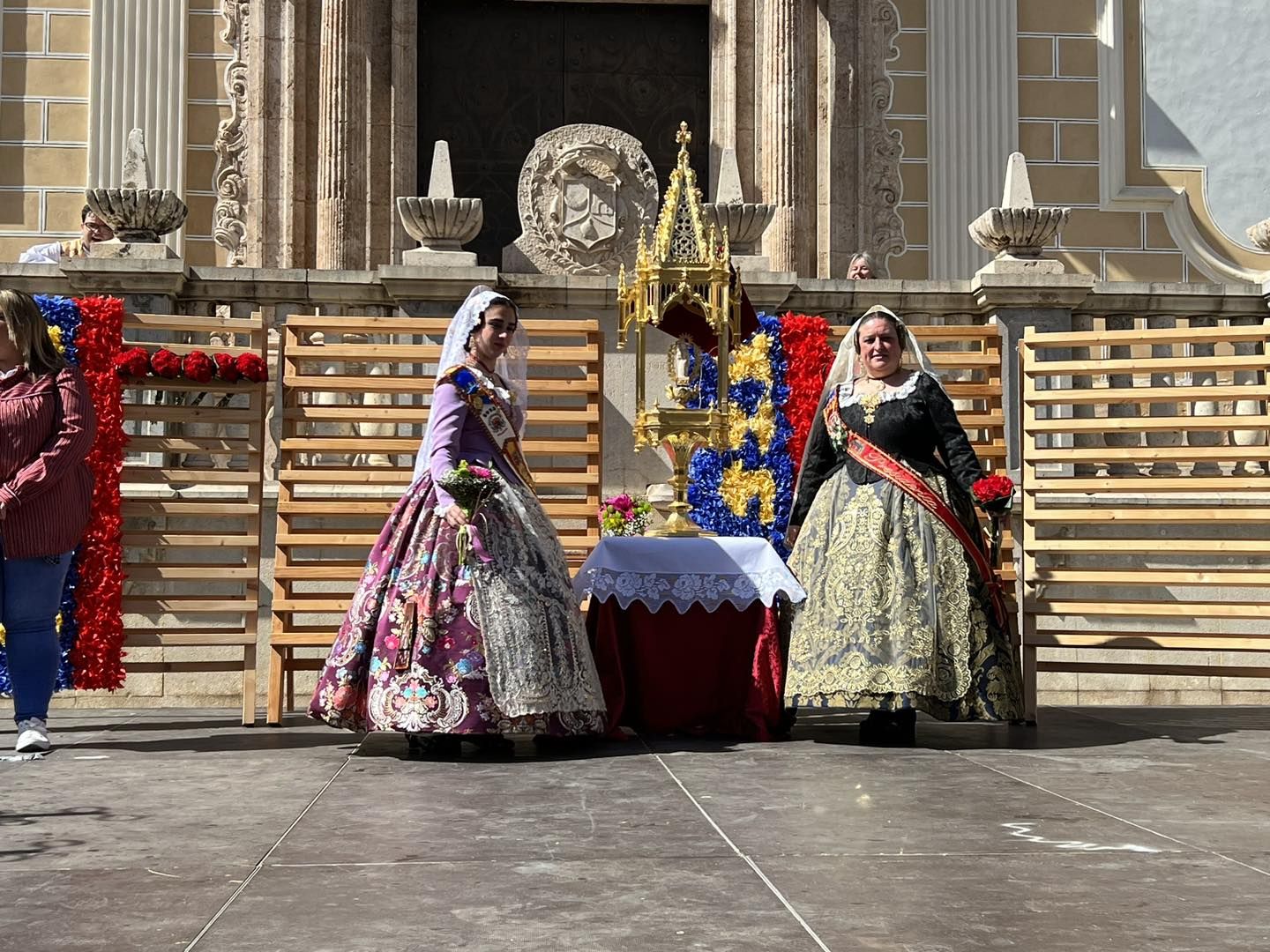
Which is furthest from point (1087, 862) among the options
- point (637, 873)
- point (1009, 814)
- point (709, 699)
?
point (709, 699)

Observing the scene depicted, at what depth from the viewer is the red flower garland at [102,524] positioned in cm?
743

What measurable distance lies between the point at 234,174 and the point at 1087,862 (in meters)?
11.1

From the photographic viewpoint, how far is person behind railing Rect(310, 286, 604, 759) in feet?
20.5

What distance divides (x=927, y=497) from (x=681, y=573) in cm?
111

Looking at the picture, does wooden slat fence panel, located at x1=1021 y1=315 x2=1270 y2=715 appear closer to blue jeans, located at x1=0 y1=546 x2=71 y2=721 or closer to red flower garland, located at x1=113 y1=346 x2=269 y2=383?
red flower garland, located at x1=113 y1=346 x2=269 y2=383

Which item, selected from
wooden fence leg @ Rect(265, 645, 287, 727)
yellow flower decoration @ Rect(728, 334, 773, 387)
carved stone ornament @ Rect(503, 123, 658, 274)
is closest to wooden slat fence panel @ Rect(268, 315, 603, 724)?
wooden fence leg @ Rect(265, 645, 287, 727)

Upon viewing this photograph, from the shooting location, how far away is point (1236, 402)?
9.86 meters

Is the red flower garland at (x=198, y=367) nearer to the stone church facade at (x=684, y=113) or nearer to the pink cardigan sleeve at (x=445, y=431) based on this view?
the pink cardigan sleeve at (x=445, y=431)

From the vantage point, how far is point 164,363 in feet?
26.0

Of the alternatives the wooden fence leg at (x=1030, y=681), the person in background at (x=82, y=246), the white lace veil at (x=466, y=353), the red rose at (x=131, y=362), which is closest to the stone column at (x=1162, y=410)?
the wooden fence leg at (x=1030, y=681)

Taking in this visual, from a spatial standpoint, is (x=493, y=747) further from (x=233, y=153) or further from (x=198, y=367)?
(x=233, y=153)

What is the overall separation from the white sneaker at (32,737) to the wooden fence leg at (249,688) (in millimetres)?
1307

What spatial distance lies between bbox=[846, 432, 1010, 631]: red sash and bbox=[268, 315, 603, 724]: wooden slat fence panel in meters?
1.68

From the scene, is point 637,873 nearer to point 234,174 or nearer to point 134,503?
point 134,503
